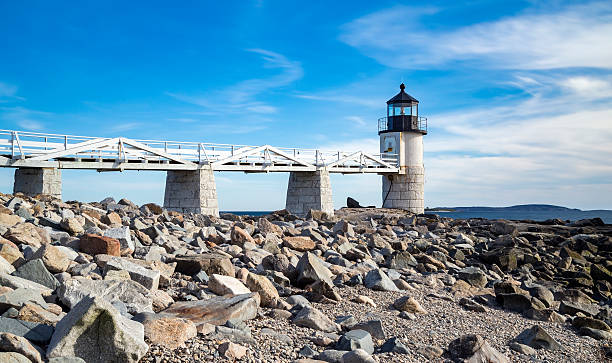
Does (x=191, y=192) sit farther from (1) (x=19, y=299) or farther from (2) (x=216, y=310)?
(1) (x=19, y=299)

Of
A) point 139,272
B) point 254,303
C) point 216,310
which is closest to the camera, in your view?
point 216,310

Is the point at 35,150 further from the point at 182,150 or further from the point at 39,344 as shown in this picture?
the point at 39,344

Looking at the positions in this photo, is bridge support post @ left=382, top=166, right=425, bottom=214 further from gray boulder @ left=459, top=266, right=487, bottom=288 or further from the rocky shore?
gray boulder @ left=459, top=266, right=487, bottom=288

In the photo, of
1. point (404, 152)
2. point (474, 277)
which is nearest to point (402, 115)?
point (404, 152)

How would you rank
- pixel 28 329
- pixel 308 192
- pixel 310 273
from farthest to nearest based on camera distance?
pixel 308 192
pixel 310 273
pixel 28 329

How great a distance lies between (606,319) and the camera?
8594 mm

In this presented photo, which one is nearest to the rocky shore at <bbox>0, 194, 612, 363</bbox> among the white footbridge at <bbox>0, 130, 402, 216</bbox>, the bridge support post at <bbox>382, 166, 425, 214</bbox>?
the white footbridge at <bbox>0, 130, 402, 216</bbox>

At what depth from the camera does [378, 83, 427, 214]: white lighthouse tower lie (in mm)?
32875

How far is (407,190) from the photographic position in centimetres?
3306

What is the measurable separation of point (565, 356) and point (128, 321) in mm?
4946

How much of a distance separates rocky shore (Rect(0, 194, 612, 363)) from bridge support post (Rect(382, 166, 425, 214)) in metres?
21.2

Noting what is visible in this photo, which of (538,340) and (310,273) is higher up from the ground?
(310,273)

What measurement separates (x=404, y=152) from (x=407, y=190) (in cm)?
227

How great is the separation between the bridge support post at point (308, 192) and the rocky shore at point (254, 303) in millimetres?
14393
